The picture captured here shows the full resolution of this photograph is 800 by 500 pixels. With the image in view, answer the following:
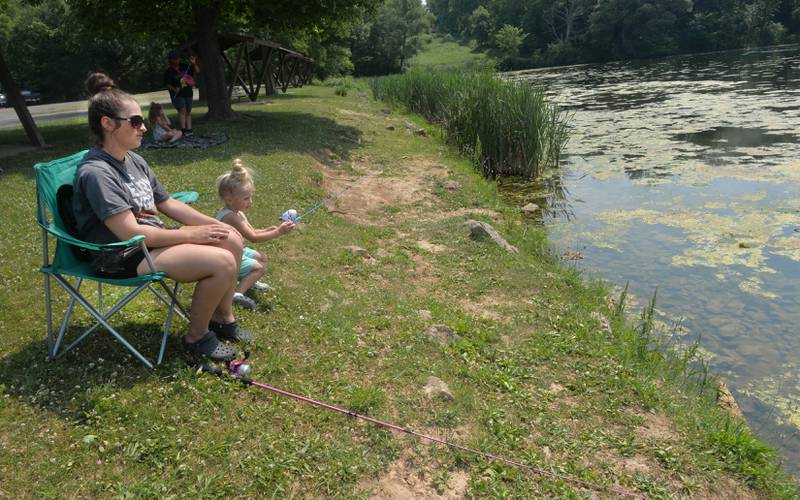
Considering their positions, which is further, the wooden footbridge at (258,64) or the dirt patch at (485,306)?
the wooden footbridge at (258,64)

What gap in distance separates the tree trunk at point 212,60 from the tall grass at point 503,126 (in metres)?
6.76

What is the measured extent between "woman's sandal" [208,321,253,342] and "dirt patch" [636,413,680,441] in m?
3.13

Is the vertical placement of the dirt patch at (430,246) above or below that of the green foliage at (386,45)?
below

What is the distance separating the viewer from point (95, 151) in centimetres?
371

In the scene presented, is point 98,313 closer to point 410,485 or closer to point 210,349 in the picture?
point 210,349

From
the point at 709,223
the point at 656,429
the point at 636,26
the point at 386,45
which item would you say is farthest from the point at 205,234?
the point at 636,26

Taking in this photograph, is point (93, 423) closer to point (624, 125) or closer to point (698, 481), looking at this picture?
point (698, 481)

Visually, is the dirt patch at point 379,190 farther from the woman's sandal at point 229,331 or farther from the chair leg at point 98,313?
the chair leg at point 98,313

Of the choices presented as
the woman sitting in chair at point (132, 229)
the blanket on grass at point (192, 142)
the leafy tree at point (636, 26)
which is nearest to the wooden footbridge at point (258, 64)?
the blanket on grass at point (192, 142)

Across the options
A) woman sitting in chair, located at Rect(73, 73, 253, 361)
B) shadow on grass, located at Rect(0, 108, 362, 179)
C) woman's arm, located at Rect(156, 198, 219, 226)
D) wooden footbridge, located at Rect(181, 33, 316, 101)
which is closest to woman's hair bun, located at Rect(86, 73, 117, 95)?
woman sitting in chair, located at Rect(73, 73, 253, 361)

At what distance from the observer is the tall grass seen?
1298cm

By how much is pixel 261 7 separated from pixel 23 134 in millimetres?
7641

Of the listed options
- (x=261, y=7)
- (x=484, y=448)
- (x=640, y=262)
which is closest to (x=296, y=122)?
(x=261, y=7)

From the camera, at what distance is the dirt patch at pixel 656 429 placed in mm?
4034
